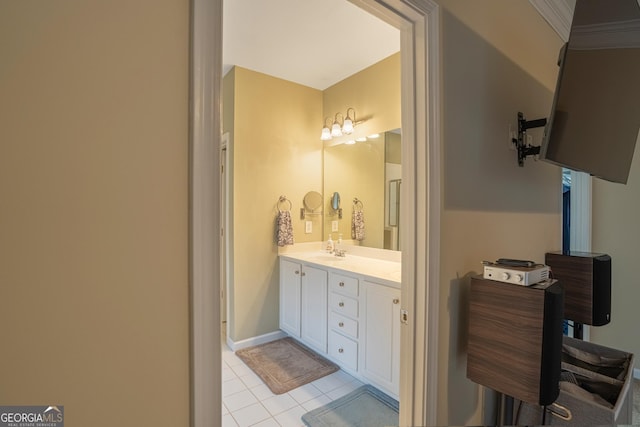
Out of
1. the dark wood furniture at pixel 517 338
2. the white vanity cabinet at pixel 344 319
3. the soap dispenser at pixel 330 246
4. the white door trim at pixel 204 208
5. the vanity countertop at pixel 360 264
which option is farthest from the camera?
the soap dispenser at pixel 330 246

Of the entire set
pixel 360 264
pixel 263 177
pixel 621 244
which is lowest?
pixel 360 264

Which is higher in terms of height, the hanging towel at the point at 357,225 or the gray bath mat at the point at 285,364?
the hanging towel at the point at 357,225

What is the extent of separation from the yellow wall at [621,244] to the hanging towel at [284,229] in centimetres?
269

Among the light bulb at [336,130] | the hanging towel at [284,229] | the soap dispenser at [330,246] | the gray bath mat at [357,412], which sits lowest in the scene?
the gray bath mat at [357,412]

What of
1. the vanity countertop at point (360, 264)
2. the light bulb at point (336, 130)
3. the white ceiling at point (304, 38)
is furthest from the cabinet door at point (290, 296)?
the white ceiling at point (304, 38)

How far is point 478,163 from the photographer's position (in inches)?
52.2

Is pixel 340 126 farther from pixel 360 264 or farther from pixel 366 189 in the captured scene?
pixel 360 264

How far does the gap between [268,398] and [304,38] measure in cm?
272

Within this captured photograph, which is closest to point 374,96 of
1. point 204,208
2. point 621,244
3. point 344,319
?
point 344,319

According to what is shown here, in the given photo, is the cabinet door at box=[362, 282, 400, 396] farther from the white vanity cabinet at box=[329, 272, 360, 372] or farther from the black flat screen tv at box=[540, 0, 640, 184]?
the black flat screen tv at box=[540, 0, 640, 184]

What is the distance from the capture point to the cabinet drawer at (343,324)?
2.19m

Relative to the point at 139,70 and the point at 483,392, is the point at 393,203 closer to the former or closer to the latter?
the point at 483,392

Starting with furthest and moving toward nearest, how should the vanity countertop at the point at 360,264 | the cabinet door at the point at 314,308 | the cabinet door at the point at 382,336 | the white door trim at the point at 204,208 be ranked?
1. the cabinet door at the point at 314,308
2. the vanity countertop at the point at 360,264
3. the cabinet door at the point at 382,336
4. the white door trim at the point at 204,208

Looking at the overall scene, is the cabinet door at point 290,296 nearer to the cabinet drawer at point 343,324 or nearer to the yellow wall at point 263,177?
the yellow wall at point 263,177
